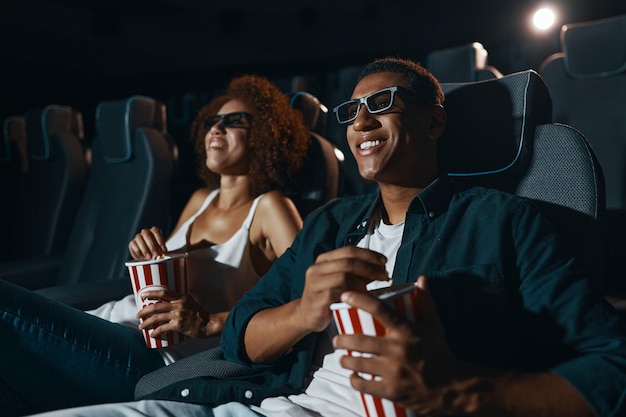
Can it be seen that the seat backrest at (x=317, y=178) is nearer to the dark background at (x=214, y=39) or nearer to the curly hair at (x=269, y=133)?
the curly hair at (x=269, y=133)

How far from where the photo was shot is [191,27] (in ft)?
24.2

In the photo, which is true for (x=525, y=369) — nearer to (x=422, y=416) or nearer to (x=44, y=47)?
(x=422, y=416)

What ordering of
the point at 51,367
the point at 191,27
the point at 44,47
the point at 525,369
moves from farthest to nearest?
the point at 191,27
the point at 44,47
the point at 51,367
the point at 525,369

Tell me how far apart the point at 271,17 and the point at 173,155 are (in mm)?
5543

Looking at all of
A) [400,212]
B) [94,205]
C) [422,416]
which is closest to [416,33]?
[94,205]

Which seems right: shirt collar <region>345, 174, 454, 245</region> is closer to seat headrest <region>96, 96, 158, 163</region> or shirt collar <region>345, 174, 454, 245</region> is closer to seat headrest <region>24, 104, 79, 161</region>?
seat headrest <region>96, 96, 158, 163</region>

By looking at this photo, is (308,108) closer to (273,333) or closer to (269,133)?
(269,133)

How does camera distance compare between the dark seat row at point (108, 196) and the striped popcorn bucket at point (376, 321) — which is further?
the dark seat row at point (108, 196)

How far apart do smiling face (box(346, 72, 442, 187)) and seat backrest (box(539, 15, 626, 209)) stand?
145 cm

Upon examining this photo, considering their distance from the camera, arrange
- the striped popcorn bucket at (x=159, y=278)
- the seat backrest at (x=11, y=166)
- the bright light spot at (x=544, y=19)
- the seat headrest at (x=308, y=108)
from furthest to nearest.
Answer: the bright light spot at (x=544, y=19) → the seat backrest at (x=11, y=166) → the seat headrest at (x=308, y=108) → the striped popcorn bucket at (x=159, y=278)

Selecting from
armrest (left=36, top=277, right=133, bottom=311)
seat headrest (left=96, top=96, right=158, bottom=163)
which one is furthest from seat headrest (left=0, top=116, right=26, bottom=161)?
armrest (left=36, top=277, right=133, bottom=311)

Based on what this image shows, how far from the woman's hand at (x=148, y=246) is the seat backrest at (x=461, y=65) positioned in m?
1.80

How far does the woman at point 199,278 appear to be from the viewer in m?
1.38

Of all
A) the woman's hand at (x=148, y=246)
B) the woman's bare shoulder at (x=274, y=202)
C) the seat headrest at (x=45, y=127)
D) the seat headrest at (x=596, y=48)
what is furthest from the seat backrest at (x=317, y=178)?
the seat headrest at (x=45, y=127)
